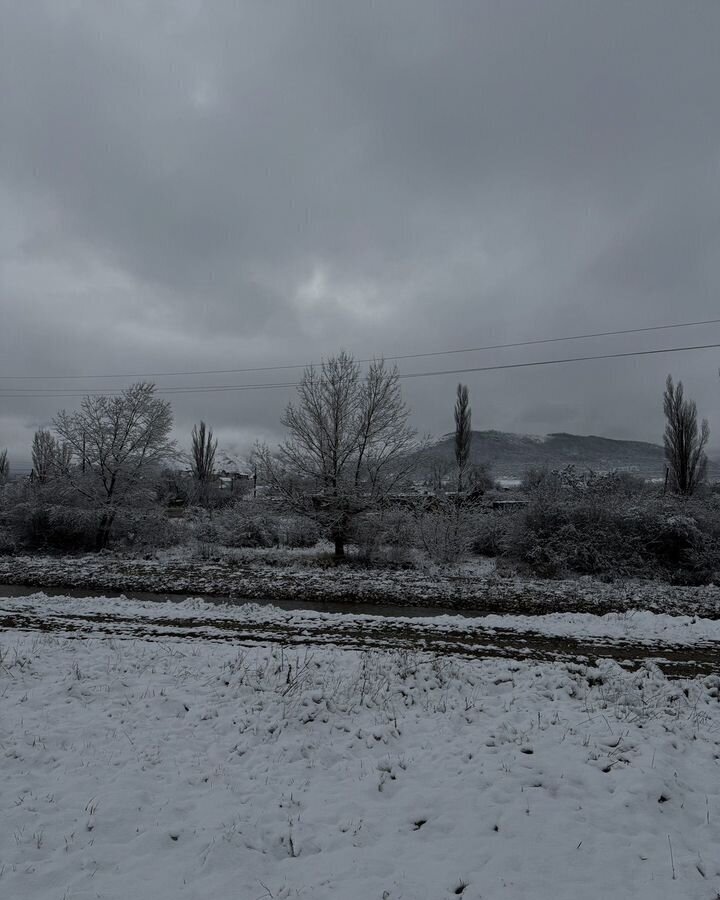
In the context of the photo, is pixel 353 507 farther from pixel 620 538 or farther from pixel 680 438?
pixel 680 438

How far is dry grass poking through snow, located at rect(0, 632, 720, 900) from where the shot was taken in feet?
12.4

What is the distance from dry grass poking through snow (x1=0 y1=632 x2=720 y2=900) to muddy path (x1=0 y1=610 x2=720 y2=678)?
60.6 inches

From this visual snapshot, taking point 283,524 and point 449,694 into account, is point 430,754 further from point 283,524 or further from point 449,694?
point 283,524

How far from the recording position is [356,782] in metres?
5.09

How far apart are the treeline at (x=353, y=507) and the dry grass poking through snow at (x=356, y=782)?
1207cm

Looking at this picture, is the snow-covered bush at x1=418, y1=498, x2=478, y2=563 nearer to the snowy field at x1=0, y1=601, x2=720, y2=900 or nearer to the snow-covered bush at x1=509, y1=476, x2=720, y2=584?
the snow-covered bush at x1=509, y1=476, x2=720, y2=584

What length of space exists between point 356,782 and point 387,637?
546 centimetres

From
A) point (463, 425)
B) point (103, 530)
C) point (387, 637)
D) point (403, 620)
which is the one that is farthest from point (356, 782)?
point (463, 425)

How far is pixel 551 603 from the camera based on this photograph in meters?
13.6

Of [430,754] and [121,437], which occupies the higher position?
[121,437]

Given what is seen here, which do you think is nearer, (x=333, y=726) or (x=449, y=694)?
(x=333, y=726)

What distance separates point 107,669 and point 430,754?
18.3 ft

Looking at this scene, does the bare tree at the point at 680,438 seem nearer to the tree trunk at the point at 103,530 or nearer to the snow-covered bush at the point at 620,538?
the snow-covered bush at the point at 620,538

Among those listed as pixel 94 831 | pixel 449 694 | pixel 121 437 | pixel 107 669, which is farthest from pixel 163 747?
pixel 121 437
